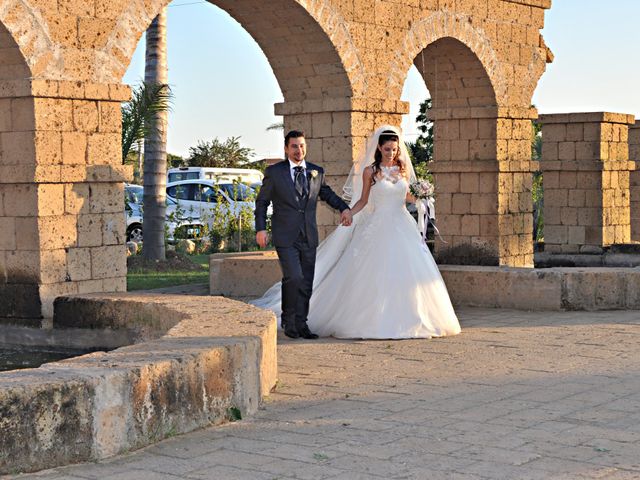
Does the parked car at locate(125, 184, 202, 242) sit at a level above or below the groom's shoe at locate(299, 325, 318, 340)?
above

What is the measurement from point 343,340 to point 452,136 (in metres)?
6.80

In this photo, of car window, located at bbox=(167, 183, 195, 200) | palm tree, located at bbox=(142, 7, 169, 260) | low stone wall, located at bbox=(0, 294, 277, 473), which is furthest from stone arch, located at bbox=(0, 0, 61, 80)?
car window, located at bbox=(167, 183, 195, 200)

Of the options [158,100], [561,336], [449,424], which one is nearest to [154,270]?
[158,100]

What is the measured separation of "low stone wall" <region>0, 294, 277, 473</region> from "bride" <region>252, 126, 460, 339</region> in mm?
2176

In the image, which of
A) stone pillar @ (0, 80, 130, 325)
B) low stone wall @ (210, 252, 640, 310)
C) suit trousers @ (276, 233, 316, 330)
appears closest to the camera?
suit trousers @ (276, 233, 316, 330)

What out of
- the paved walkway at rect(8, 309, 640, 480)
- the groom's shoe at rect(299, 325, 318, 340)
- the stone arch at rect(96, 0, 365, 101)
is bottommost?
the paved walkway at rect(8, 309, 640, 480)

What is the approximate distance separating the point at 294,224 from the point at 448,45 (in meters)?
6.25

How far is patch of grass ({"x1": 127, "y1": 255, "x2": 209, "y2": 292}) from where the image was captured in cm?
1388

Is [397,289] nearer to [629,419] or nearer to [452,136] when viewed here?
[629,419]

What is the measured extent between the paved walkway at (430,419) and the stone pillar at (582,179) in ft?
30.3

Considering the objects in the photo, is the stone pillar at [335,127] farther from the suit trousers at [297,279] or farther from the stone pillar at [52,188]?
the suit trousers at [297,279]

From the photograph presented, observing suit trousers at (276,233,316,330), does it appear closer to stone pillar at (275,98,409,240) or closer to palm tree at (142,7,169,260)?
stone pillar at (275,98,409,240)

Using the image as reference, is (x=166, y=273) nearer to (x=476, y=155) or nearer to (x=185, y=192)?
(x=476, y=155)

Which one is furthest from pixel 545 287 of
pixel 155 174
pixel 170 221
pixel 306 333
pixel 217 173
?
pixel 217 173
